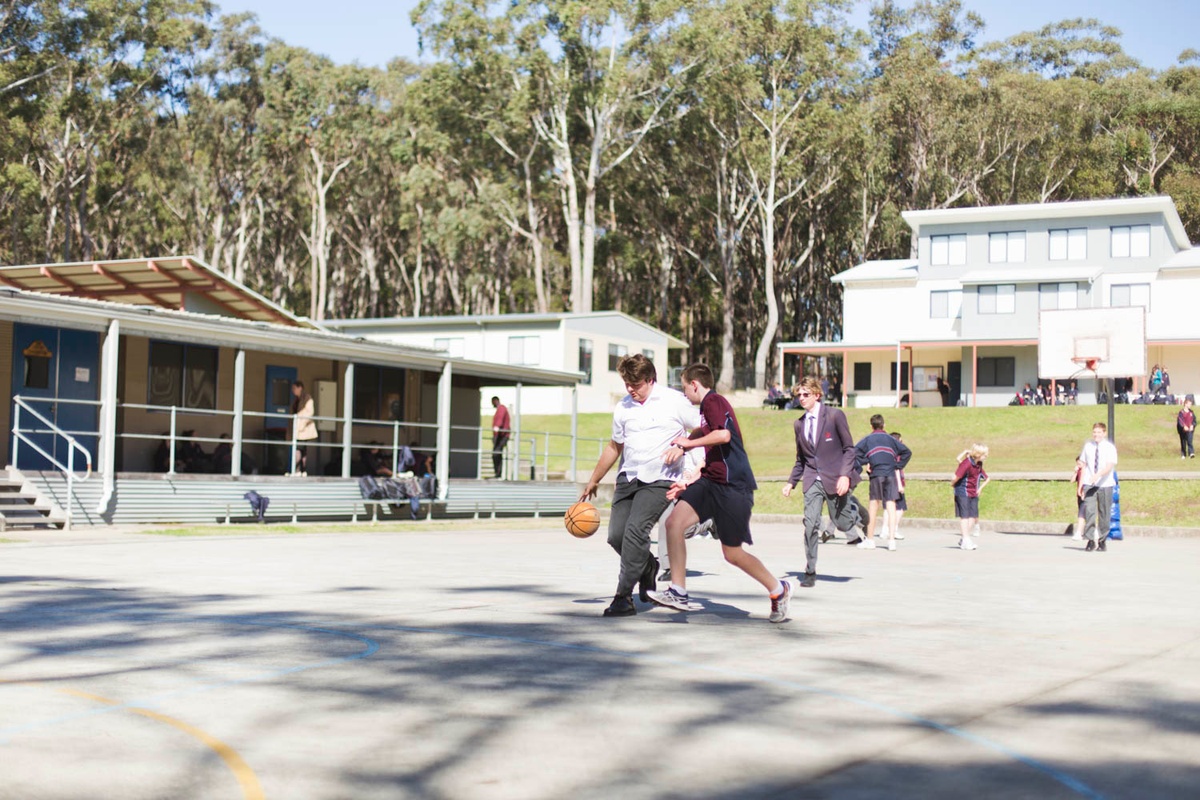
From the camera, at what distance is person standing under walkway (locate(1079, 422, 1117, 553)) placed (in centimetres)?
2008

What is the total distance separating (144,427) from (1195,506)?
20.8 metres

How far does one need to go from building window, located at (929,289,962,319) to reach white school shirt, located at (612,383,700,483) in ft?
161

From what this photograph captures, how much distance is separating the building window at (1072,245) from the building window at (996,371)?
462 centimetres

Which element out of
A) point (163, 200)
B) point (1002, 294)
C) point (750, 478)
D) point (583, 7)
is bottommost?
point (750, 478)

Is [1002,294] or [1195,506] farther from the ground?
[1002,294]

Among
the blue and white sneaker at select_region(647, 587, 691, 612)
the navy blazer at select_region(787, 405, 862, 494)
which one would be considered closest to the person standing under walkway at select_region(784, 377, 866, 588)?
the navy blazer at select_region(787, 405, 862, 494)

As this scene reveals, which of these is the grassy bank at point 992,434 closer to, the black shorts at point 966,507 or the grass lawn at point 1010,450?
the grass lawn at point 1010,450

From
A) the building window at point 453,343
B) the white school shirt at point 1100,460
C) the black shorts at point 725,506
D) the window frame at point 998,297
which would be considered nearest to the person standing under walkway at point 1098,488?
the white school shirt at point 1100,460

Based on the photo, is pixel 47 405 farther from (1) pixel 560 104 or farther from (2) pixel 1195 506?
(1) pixel 560 104

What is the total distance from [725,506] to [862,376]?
1989 inches

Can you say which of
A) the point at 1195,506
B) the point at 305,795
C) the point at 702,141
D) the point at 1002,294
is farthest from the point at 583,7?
the point at 305,795

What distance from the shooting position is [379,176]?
72125mm

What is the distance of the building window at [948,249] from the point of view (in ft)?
185

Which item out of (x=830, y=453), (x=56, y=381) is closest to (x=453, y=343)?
(x=56, y=381)
